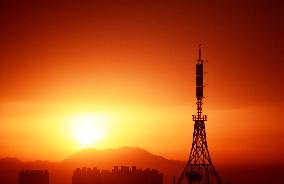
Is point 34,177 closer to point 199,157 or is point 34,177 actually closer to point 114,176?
point 114,176

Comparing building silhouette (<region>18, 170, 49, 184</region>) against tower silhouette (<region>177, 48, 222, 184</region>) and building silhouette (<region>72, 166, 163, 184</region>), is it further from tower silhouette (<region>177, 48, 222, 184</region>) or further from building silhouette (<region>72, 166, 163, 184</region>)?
tower silhouette (<region>177, 48, 222, 184</region>)

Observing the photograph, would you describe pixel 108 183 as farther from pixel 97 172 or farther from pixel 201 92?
pixel 201 92

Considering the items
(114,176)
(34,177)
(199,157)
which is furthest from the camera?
(114,176)

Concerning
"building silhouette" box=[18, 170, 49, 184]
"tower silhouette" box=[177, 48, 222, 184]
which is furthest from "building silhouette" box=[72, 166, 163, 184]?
"tower silhouette" box=[177, 48, 222, 184]

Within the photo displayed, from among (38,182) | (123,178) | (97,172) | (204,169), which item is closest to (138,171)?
(123,178)

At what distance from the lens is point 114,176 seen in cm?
10700

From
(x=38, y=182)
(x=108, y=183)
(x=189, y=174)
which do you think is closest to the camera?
(x=189, y=174)

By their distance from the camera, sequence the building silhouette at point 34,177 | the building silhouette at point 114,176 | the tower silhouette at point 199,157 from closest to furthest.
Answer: the tower silhouette at point 199,157 → the building silhouette at point 34,177 → the building silhouette at point 114,176

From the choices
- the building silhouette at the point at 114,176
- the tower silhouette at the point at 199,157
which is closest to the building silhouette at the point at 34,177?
the building silhouette at the point at 114,176

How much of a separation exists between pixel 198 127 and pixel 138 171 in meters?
57.8

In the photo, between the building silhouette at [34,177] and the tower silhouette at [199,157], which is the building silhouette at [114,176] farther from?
the tower silhouette at [199,157]

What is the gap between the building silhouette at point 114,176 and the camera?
328 feet

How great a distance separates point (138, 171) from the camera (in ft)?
362

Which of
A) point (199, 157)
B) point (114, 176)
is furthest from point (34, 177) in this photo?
point (199, 157)
